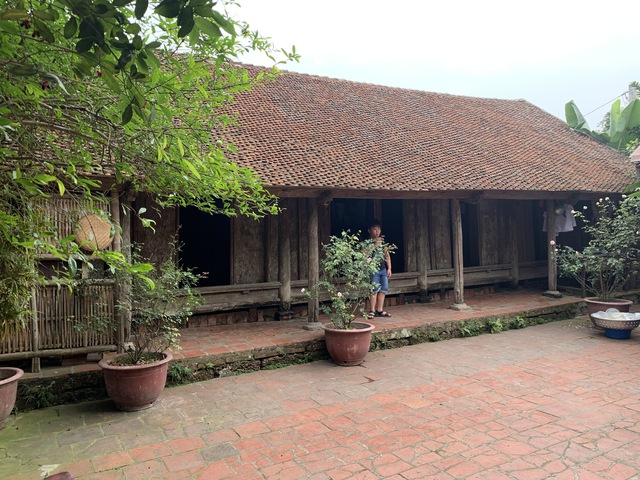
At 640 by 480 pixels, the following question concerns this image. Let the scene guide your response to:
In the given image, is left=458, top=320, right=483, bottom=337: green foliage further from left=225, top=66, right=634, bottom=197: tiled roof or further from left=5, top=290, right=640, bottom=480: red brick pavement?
left=225, top=66, right=634, bottom=197: tiled roof

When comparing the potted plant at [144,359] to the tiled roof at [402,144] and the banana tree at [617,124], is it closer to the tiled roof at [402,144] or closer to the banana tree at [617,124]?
the tiled roof at [402,144]

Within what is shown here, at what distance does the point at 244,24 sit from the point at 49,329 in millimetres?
3880

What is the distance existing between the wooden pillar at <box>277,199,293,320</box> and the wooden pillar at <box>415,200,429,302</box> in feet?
9.73

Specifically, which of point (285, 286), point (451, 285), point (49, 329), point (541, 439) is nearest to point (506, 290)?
point (451, 285)

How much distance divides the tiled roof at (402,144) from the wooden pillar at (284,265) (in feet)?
3.73

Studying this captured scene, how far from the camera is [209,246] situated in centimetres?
806

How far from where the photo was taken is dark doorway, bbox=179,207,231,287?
7910mm

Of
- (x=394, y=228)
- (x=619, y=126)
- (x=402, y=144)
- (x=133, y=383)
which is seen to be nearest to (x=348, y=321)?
(x=133, y=383)

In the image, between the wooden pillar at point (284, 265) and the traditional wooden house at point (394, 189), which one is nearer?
the traditional wooden house at point (394, 189)

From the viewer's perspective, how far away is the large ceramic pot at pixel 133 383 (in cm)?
438

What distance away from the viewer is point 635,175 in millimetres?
10266

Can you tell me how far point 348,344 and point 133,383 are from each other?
269 centimetres

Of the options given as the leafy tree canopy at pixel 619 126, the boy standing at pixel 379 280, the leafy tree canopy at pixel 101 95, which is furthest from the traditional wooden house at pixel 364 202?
the leafy tree canopy at pixel 101 95

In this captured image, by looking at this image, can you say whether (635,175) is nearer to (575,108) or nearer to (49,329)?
(575,108)
